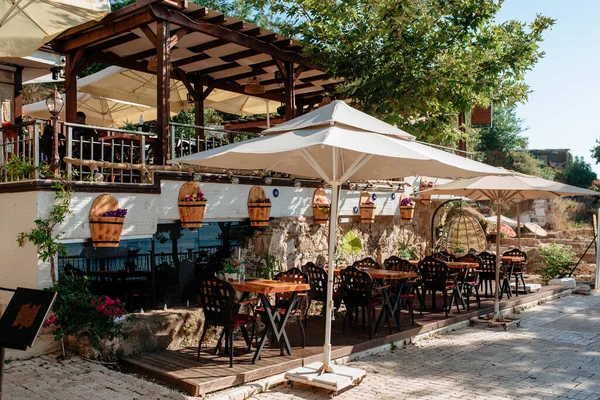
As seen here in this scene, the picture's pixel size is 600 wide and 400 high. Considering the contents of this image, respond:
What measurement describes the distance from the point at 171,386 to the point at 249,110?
10526mm

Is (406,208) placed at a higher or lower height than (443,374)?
higher

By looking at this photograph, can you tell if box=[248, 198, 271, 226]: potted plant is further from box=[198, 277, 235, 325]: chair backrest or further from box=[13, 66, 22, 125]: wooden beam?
box=[13, 66, 22, 125]: wooden beam

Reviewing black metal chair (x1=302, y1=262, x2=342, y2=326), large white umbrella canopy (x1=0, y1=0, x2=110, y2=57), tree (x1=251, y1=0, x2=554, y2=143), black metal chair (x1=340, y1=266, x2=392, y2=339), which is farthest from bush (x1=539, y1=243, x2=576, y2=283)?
large white umbrella canopy (x1=0, y1=0, x2=110, y2=57)

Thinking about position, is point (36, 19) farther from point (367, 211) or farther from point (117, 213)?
point (367, 211)

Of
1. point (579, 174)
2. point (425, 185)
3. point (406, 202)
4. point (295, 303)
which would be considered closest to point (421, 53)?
point (406, 202)

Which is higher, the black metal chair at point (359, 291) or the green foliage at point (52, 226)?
the green foliage at point (52, 226)

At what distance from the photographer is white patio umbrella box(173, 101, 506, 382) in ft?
17.2

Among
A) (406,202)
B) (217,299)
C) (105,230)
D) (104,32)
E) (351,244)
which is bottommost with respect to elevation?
(217,299)

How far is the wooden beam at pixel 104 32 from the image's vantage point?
26.9 ft

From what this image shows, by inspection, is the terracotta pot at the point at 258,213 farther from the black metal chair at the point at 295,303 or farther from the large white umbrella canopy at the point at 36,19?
the large white umbrella canopy at the point at 36,19

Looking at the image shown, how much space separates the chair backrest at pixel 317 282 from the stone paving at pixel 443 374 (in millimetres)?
1254

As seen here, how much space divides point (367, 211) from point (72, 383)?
24.0ft

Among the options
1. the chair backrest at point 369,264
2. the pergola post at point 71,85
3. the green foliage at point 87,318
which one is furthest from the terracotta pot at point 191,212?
the chair backrest at point 369,264

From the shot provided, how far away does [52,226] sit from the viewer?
629 cm
